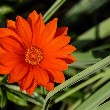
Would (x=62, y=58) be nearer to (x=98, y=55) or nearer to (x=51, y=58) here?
(x=51, y=58)

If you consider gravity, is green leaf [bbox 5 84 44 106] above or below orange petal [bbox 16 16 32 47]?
below

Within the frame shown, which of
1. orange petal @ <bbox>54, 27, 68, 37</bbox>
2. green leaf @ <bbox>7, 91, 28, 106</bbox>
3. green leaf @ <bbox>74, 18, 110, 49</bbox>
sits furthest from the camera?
green leaf @ <bbox>74, 18, 110, 49</bbox>

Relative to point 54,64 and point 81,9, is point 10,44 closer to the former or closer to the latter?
point 54,64

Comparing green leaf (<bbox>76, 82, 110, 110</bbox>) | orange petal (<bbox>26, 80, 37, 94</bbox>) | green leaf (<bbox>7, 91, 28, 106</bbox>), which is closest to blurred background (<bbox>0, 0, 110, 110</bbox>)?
green leaf (<bbox>7, 91, 28, 106</bbox>)

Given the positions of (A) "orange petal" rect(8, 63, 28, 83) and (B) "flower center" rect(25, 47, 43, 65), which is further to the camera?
(B) "flower center" rect(25, 47, 43, 65)

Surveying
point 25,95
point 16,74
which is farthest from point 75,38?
point 16,74

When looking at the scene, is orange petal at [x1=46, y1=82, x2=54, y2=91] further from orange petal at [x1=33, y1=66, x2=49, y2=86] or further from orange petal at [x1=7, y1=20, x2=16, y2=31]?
orange petal at [x1=7, y1=20, x2=16, y2=31]

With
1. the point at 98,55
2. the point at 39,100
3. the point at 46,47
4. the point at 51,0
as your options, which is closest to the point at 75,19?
the point at 51,0

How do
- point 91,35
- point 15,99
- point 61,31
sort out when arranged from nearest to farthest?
1. point 61,31
2. point 15,99
3. point 91,35
